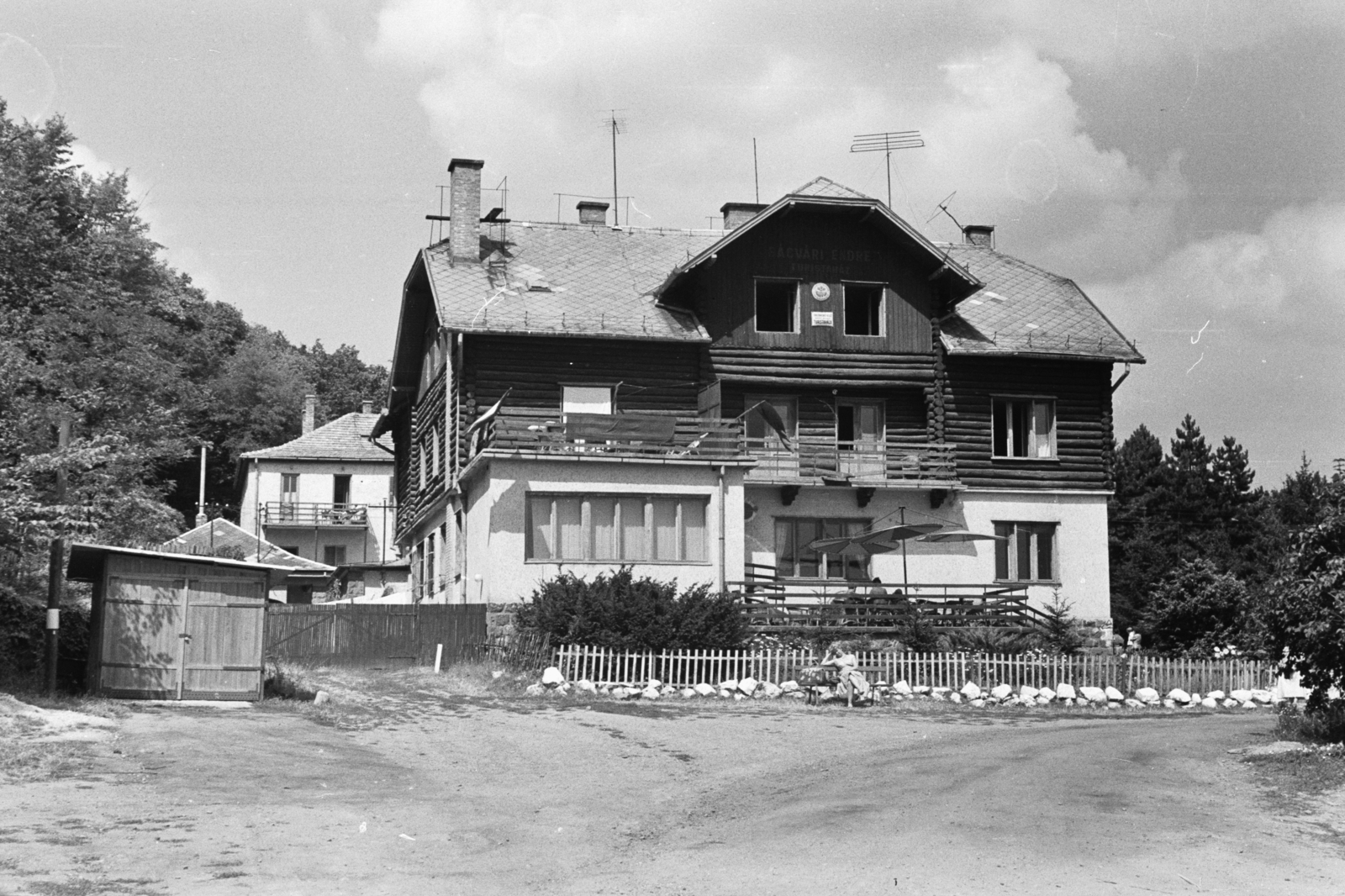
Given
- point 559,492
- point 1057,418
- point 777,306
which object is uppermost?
point 777,306

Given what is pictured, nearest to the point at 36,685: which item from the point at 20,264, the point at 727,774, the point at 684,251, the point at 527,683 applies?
the point at 527,683

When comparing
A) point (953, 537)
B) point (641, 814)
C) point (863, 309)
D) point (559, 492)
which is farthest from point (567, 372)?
point (641, 814)

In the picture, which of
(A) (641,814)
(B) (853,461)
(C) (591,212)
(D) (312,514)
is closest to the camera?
(A) (641,814)

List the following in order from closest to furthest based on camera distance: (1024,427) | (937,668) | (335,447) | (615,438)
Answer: (937,668)
(615,438)
(1024,427)
(335,447)

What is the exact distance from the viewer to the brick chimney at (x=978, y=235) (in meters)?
50.0

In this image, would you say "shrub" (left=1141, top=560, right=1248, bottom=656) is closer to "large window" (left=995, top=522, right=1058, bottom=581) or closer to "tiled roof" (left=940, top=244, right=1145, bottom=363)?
"large window" (left=995, top=522, right=1058, bottom=581)

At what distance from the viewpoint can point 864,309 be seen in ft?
140

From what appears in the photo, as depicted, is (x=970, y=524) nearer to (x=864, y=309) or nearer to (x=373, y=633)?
(x=864, y=309)

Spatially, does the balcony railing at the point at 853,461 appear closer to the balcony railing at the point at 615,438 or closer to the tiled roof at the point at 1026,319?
the balcony railing at the point at 615,438

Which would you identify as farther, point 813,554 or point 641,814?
point 813,554

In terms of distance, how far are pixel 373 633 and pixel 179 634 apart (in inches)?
434

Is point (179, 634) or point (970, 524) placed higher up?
point (970, 524)

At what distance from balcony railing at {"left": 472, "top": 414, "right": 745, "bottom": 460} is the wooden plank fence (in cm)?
395

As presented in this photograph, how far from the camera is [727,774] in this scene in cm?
2125
